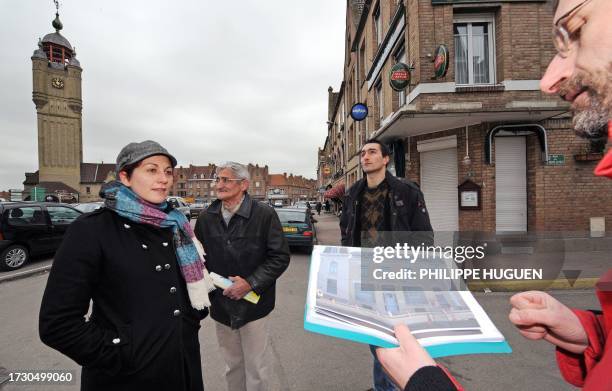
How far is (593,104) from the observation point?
0.79 meters

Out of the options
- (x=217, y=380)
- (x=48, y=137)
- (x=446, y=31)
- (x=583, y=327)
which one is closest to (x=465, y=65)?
(x=446, y=31)

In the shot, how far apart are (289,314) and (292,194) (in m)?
104

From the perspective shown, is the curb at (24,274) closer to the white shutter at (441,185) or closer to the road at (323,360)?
the road at (323,360)

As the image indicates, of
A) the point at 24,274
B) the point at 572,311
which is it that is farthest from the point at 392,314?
the point at 24,274

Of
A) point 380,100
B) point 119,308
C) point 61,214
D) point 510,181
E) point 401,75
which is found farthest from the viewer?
point 380,100

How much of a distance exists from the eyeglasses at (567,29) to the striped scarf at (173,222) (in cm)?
192

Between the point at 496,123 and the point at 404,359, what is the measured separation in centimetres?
909

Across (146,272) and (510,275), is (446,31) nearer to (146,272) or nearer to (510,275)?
(510,275)

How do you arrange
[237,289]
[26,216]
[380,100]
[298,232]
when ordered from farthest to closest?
[380,100], [298,232], [26,216], [237,289]

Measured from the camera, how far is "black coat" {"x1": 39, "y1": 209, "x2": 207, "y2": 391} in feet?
4.19

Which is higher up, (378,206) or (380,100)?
(380,100)

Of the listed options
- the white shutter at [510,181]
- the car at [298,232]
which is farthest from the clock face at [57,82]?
the white shutter at [510,181]

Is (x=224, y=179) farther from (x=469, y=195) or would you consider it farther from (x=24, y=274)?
(x=469, y=195)

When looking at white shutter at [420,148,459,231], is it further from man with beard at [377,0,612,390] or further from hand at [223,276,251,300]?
man with beard at [377,0,612,390]
